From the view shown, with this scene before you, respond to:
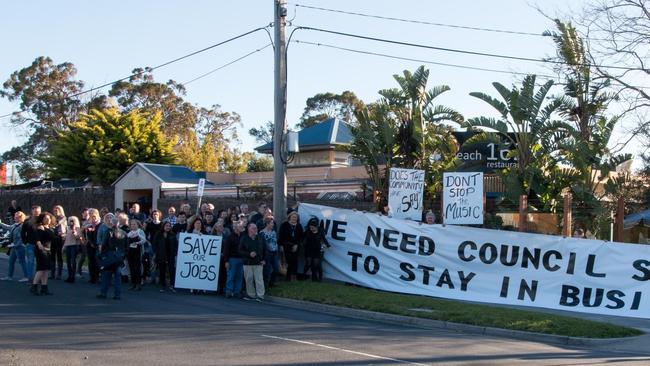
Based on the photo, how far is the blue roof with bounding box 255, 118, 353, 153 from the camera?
40656 millimetres

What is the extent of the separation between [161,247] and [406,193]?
18.6 feet

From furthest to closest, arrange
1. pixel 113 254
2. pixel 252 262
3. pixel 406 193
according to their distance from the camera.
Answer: pixel 406 193, pixel 252 262, pixel 113 254

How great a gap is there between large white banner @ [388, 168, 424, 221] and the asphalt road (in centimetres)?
428

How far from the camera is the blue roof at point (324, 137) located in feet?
133

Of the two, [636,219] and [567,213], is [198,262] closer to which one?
[567,213]

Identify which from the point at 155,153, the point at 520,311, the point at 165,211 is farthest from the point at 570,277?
the point at 155,153

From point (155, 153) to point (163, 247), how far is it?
26.2m

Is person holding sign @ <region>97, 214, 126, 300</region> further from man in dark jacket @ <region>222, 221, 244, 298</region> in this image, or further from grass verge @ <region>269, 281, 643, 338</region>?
grass verge @ <region>269, 281, 643, 338</region>

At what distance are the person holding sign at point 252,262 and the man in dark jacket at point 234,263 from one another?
0.86ft

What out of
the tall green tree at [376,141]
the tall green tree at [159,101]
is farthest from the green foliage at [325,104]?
the tall green tree at [376,141]

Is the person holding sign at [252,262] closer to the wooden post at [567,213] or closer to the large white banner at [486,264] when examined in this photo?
the large white banner at [486,264]

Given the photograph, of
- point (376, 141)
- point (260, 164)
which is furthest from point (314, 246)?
point (260, 164)

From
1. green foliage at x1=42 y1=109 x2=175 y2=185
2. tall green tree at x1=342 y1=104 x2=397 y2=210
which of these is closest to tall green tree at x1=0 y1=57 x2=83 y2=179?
green foliage at x1=42 y1=109 x2=175 y2=185

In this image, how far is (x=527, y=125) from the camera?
21.1 m
